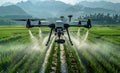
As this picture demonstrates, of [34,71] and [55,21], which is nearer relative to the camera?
[34,71]

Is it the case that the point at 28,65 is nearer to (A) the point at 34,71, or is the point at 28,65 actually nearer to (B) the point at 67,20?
(A) the point at 34,71

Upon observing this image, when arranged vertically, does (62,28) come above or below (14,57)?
above

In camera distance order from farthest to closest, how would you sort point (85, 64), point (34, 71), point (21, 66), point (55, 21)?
point (55, 21)
point (85, 64)
point (21, 66)
point (34, 71)

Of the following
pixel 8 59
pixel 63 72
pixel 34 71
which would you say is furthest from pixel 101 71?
pixel 8 59

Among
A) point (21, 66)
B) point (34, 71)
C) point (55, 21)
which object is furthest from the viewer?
point (55, 21)

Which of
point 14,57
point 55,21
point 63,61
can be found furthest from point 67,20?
point 14,57

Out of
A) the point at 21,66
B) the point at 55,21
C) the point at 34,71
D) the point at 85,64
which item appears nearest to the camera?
the point at 34,71

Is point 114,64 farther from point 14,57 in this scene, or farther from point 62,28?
point 14,57

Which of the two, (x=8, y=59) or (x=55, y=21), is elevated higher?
(x=55, y=21)

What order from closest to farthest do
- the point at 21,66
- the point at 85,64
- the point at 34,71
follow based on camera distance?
the point at 34,71
the point at 21,66
the point at 85,64
